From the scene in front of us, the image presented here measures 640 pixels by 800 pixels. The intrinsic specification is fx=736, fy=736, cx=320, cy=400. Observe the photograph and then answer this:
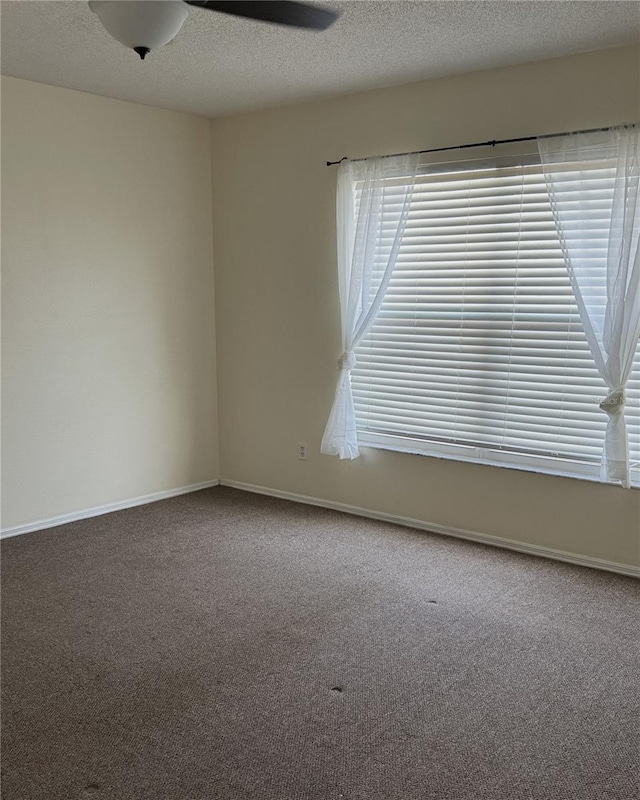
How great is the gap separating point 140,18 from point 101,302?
270 centimetres

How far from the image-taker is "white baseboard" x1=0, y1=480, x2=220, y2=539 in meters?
4.61

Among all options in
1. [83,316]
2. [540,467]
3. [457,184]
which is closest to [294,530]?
[540,467]

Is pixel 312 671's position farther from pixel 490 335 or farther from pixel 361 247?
pixel 361 247

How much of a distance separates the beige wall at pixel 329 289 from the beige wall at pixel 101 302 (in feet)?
0.84

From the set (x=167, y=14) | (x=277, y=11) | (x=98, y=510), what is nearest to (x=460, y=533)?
(x=98, y=510)

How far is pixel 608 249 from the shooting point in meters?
3.78

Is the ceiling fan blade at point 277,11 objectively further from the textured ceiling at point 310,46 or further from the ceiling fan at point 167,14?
the textured ceiling at point 310,46

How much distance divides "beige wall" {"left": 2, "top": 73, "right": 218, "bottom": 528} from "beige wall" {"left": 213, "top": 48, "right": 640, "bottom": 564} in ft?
0.84

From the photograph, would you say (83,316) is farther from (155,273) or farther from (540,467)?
(540,467)

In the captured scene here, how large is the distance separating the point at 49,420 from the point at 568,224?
334cm

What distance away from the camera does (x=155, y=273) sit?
17.3 feet

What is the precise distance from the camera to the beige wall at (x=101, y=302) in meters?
4.51

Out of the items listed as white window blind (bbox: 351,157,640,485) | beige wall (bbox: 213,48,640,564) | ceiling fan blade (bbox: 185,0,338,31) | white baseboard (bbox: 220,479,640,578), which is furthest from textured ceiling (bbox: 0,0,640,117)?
white baseboard (bbox: 220,479,640,578)

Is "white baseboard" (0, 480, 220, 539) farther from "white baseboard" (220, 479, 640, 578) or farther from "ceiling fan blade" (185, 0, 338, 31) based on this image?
"ceiling fan blade" (185, 0, 338, 31)
